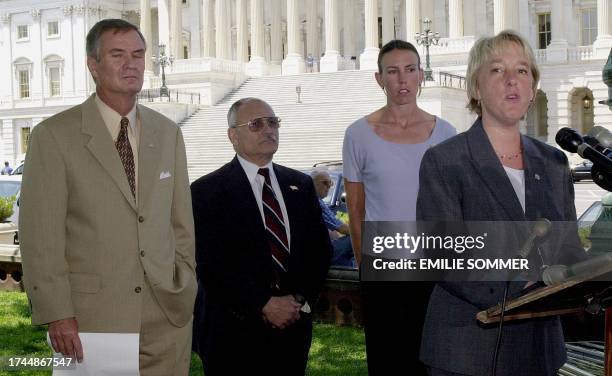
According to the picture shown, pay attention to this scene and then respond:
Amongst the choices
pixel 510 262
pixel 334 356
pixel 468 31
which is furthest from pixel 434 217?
pixel 468 31

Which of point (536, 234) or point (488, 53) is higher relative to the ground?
point (488, 53)

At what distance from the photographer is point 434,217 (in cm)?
323

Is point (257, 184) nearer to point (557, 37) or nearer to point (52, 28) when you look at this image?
point (557, 37)

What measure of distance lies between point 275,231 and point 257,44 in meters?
48.3

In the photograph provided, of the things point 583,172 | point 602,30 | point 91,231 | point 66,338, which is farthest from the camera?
point 602,30

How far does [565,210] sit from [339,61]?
47086 millimetres

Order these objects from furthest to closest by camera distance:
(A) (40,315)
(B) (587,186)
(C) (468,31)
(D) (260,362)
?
(C) (468,31) → (B) (587,186) → (D) (260,362) → (A) (40,315)

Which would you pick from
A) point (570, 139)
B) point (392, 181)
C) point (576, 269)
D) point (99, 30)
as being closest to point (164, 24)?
point (392, 181)

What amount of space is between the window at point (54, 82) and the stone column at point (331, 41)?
25.0m

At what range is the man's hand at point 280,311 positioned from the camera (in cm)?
468

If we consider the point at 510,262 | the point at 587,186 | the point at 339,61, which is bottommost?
the point at 587,186

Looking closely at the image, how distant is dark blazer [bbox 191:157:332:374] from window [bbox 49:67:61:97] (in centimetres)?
6346

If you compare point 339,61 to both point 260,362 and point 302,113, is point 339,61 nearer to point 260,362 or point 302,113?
point 302,113

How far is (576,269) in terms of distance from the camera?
2.59m
